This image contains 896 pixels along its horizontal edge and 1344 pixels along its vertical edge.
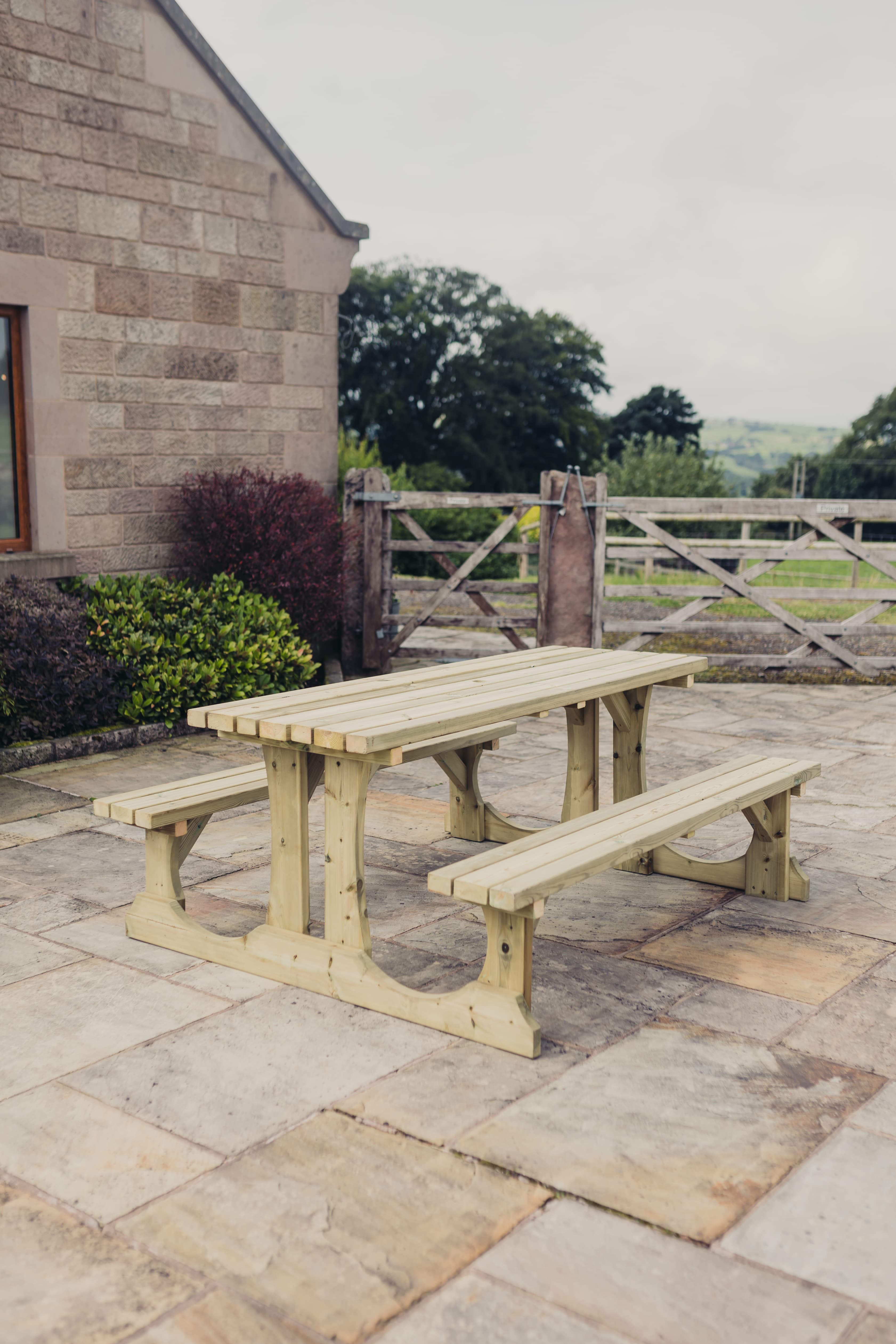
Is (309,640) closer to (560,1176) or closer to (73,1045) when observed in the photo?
(73,1045)

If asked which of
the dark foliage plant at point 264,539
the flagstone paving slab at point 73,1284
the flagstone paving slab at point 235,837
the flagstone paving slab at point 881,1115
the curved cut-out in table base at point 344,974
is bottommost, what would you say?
the flagstone paving slab at point 235,837

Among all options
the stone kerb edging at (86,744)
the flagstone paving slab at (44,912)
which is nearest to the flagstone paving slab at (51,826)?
the flagstone paving slab at (44,912)

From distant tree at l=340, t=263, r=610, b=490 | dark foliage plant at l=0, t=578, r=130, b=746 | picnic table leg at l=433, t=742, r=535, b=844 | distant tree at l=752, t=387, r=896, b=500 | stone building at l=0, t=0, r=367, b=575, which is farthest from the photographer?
distant tree at l=752, t=387, r=896, b=500

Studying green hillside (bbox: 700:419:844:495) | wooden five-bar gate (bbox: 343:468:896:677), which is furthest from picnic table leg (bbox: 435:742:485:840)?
green hillside (bbox: 700:419:844:495)

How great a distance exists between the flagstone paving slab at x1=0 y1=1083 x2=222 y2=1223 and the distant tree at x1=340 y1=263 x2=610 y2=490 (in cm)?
3639

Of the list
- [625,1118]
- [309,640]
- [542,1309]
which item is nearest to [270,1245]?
[542,1309]

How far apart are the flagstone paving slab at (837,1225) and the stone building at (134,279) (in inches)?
248

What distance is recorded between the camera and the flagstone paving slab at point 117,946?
12.8ft

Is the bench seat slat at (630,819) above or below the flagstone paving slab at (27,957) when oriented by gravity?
above

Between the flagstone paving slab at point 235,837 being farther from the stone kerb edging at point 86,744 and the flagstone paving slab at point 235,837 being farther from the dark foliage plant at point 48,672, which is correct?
the dark foliage plant at point 48,672

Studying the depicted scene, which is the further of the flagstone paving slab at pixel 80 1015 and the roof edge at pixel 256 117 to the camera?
the roof edge at pixel 256 117

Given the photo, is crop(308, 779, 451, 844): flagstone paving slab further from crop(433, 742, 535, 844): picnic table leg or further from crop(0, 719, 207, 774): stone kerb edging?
crop(0, 719, 207, 774): stone kerb edging

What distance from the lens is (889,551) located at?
957 cm

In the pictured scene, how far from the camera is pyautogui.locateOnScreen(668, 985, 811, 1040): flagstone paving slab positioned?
11.3 feet
